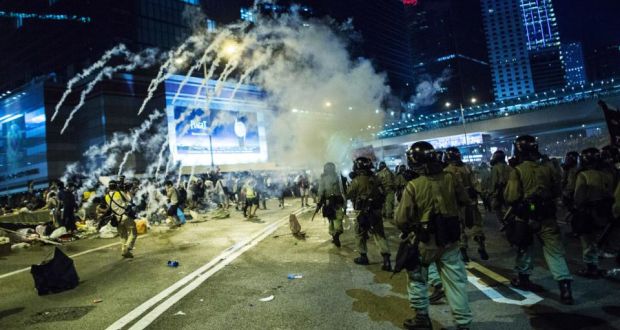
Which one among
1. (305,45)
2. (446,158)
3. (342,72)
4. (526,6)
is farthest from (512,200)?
(526,6)

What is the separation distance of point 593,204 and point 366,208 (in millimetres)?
2960

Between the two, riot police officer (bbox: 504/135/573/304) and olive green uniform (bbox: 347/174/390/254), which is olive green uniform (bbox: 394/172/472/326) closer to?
riot police officer (bbox: 504/135/573/304)

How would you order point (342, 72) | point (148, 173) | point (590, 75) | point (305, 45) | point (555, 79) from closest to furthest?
1. point (305, 45)
2. point (342, 72)
3. point (148, 173)
4. point (590, 75)
5. point (555, 79)

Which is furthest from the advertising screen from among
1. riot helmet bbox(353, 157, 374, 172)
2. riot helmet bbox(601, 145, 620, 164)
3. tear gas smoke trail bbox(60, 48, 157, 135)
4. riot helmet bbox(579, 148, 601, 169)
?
riot helmet bbox(579, 148, 601, 169)

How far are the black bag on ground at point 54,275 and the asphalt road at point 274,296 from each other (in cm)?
18

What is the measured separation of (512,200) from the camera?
4.28 meters

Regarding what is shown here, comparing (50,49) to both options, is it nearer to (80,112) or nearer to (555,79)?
(80,112)

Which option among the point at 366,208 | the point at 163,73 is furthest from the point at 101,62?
the point at 366,208

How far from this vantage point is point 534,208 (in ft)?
13.6

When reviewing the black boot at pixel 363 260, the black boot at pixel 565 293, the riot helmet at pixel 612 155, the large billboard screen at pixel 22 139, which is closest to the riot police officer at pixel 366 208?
the black boot at pixel 363 260

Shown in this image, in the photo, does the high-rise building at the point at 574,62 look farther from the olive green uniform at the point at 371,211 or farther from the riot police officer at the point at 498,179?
the olive green uniform at the point at 371,211

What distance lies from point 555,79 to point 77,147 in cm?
15038

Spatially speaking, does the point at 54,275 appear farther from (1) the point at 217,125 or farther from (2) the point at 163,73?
(2) the point at 163,73

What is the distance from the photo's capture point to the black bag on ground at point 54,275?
17.3 feet
